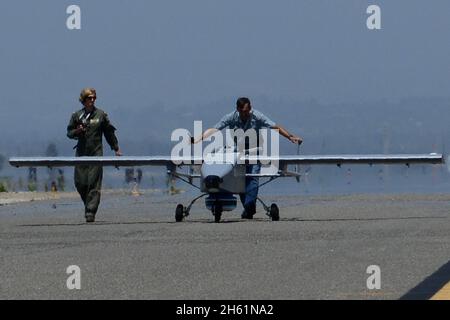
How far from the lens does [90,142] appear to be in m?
25.9

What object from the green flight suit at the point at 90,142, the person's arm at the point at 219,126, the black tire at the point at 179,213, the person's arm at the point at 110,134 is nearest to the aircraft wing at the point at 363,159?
the person's arm at the point at 219,126

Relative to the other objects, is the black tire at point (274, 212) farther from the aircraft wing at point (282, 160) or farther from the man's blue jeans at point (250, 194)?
the aircraft wing at point (282, 160)

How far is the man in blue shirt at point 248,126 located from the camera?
25.5 metres

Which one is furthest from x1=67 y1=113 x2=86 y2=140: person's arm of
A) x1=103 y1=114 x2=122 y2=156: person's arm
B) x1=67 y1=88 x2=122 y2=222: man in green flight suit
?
x1=103 y1=114 x2=122 y2=156: person's arm

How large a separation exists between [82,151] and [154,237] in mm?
5763

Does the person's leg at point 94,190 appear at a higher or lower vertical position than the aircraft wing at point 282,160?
lower

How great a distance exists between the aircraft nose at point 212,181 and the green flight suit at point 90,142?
169 centimetres

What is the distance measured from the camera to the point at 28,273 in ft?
49.9

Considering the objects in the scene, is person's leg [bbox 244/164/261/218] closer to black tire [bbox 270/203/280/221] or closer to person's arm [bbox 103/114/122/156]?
black tire [bbox 270/203/280/221]

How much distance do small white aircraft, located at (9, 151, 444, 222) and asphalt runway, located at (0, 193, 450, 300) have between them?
1.04 feet

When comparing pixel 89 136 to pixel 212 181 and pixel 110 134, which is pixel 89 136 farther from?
pixel 212 181

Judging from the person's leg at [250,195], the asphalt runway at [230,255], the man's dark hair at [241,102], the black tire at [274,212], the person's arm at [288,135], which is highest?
the man's dark hair at [241,102]

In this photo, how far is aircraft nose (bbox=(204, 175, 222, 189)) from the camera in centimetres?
2491
